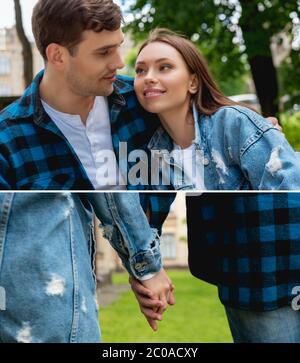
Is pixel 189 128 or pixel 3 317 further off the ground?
pixel 189 128

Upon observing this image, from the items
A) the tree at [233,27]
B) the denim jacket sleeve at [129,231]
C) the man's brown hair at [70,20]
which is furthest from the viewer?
the tree at [233,27]

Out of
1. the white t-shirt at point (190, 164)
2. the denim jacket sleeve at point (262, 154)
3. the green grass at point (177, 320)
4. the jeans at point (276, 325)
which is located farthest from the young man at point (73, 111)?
the jeans at point (276, 325)

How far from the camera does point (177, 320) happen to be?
226 centimetres

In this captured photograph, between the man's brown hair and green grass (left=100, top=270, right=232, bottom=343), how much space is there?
0.79 meters

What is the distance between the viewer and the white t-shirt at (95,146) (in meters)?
2.22

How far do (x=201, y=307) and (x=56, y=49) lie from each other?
95 cm

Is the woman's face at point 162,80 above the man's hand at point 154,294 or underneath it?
above

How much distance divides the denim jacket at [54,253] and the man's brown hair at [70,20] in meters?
0.48

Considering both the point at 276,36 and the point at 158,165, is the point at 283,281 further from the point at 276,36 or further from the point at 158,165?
the point at 276,36

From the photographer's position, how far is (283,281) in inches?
88.7

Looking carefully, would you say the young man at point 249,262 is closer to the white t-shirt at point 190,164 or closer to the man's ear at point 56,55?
the white t-shirt at point 190,164

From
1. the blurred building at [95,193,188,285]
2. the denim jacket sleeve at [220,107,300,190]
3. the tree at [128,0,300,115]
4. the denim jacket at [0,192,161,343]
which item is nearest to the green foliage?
the tree at [128,0,300,115]
